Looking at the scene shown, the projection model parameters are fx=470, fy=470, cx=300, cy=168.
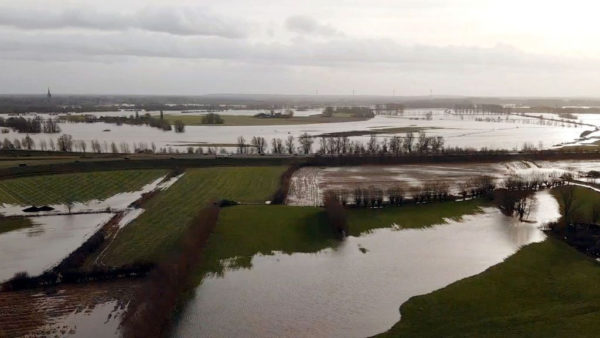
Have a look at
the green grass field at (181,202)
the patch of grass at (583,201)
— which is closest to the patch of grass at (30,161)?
the green grass field at (181,202)

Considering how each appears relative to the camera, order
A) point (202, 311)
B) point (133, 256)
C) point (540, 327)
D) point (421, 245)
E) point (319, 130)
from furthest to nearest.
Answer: point (319, 130), point (421, 245), point (133, 256), point (202, 311), point (540, 327)

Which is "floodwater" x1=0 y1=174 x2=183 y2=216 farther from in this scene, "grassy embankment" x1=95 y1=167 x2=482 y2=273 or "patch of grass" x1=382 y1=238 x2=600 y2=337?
"patch of grass" x1=382 y1=238 x2=600 y2=337

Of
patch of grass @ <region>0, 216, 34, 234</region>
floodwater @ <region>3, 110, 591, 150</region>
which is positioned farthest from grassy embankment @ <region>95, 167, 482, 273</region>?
floodwater @ <region>3, 110, 591, 150</region>

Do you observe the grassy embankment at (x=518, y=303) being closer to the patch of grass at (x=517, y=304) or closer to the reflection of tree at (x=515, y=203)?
the patch of grass at (x=517, y=304)

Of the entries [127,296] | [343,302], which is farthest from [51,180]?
[343,302]

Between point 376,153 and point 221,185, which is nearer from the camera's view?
point 221,185

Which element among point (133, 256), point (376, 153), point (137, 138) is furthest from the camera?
point (137, 138)

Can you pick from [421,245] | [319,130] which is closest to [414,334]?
[421,245]

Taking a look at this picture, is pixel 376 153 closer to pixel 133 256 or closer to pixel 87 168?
pixel 87 168
